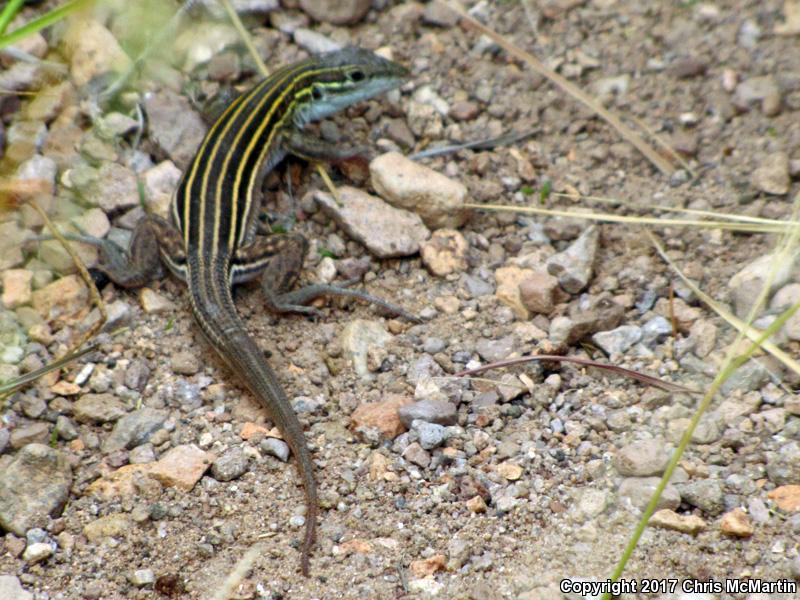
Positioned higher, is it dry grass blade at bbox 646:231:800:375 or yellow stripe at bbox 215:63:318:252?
yellow stripe at bbox 215:63:318:252

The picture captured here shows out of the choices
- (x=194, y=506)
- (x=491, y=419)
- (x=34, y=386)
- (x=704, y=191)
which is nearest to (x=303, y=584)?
(x=194, y=506)

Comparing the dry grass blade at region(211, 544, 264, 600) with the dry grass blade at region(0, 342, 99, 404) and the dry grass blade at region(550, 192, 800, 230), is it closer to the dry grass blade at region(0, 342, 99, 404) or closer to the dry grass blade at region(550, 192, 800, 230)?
the dry grass blade at region(0, 342, 99, 404)

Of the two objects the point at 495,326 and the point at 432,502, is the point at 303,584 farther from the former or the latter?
the point at 495,326

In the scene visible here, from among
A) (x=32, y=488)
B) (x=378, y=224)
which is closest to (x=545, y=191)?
(x=378, y=224)

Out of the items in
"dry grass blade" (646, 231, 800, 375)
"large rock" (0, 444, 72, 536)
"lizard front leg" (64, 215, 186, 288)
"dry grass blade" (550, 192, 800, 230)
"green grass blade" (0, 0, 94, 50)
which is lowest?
"dry grass blade" (646, 231, 800, 375)

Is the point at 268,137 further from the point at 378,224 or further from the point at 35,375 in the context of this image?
the point at 35,375

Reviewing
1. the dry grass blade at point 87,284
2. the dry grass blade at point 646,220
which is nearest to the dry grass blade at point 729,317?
the dry grass blade at point 646,220

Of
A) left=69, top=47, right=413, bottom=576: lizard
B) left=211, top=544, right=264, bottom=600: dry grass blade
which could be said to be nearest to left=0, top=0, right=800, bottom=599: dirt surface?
left=211, top=544, right=264, bottom=600: dry grass blade
